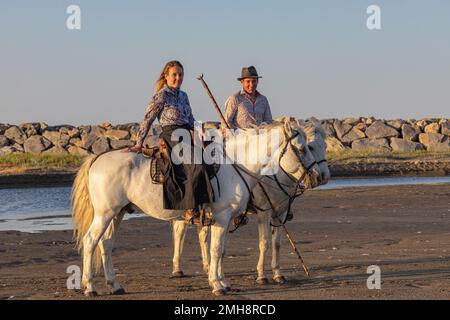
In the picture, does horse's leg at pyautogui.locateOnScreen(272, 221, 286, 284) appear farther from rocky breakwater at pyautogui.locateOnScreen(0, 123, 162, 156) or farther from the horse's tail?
rocky breakwater at pyautogui.locateOnScreen(0, 123, 162, 156)

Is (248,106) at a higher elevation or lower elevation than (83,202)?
higher

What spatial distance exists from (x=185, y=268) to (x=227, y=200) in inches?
105

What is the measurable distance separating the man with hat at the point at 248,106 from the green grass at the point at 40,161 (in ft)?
86.6

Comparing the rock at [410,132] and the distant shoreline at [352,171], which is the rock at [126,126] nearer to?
the distant shoreline at [352,171]

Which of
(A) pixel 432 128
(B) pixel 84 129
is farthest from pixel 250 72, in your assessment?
(A) pixel 432 128

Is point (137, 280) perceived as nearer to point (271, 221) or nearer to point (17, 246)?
point (271, 221)

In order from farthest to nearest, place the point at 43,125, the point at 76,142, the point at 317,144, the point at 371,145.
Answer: the point at 43,125, the point at 371,145, the point at 76,142, the point at 317,144

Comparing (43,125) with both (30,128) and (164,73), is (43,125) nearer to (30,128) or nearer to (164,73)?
(30,128)

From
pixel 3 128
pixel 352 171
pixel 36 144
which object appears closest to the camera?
pixel 352 171

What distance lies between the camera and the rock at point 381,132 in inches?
1825

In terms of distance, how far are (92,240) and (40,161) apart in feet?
97.5

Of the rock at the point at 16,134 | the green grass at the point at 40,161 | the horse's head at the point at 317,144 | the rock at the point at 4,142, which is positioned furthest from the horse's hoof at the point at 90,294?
the rock at the point at 16,134

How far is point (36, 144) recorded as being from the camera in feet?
147

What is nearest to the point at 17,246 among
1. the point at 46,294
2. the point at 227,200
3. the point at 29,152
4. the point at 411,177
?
the point at 46,294
